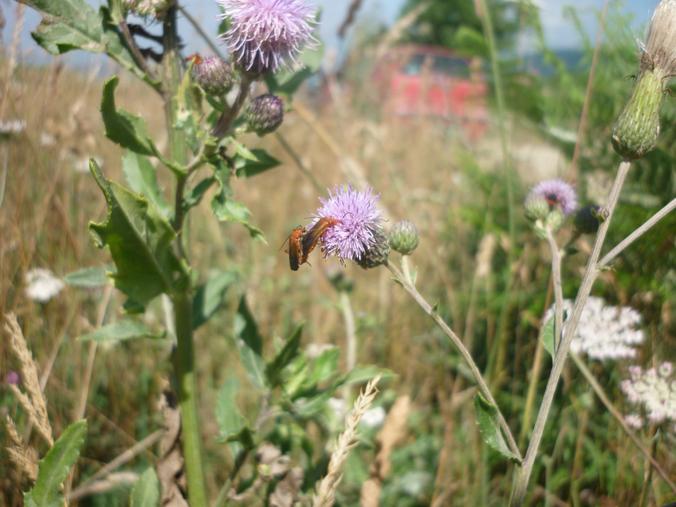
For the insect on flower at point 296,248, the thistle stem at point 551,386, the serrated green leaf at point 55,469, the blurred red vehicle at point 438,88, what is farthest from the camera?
the blurred red vehicle at point 438,88

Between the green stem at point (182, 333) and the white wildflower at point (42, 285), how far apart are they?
942 mm

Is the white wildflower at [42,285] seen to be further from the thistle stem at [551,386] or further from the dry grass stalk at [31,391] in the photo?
the thistle stem at [551,386]

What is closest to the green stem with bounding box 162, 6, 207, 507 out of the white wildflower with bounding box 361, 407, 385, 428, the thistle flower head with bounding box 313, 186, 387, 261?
the thistle flower head with bounding box 313, 186, 387, 261

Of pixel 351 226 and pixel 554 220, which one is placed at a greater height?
pixel 554 220

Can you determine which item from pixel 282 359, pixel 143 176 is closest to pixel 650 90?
pixel 282 359

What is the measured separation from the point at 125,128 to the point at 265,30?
0.35 m

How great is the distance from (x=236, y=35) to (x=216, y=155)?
0.26 m

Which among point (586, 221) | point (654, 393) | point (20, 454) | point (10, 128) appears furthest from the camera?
point (10, 128)

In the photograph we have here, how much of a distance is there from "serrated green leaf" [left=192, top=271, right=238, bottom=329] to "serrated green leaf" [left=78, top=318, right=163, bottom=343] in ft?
0.52

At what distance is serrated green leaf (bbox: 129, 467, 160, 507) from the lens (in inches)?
51.0

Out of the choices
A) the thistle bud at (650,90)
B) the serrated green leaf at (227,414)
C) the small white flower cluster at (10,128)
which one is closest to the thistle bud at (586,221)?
the thistle bud at (650,90)

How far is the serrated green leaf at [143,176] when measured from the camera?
137cm

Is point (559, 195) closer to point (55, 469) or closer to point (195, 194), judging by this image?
point (195, 194)

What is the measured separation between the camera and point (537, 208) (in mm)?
1377
